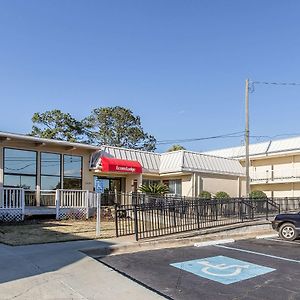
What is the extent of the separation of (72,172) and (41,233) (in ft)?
28.3

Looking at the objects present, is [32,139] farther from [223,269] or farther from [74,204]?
[223,269]

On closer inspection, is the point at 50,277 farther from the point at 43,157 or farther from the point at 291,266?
the point at 43,157

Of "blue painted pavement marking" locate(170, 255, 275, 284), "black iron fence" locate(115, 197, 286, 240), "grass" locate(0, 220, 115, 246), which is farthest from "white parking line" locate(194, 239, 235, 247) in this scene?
"grass" locate(0, 220, 115, 246)

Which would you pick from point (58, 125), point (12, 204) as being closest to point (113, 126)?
point (58, 125)

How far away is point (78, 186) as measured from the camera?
2252 centimetres

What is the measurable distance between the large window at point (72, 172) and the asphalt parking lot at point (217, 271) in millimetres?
11766

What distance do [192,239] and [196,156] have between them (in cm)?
1617

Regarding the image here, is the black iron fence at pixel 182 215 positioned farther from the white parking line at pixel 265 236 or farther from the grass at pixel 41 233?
the white parking line at pixel 265 236

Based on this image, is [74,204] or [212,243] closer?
[212,243]

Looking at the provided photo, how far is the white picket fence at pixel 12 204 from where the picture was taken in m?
17.6

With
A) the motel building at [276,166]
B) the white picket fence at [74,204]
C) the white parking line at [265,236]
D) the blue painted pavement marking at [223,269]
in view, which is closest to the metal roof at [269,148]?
the motel building at [276,166]

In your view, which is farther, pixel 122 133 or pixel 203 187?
pixel 122 133

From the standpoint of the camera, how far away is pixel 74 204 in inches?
810

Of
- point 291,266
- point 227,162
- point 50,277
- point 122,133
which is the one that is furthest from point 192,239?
point 122,133
